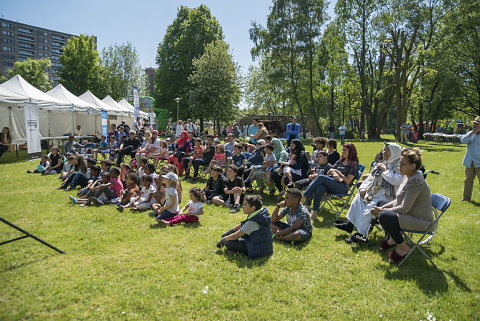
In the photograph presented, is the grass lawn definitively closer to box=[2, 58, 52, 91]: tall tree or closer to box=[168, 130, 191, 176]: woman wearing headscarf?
box=[168, 130, 191, 176]: woman wearing headscarf

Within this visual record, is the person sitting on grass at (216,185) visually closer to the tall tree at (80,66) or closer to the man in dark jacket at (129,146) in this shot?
the man in dark jacket at (129,146)

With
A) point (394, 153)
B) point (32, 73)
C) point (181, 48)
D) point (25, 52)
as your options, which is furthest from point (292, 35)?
point (25, 52)

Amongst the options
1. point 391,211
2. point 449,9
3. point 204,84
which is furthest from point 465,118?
point 391,211

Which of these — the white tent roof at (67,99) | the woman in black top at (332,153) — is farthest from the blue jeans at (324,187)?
the white tent roof at (67,99)

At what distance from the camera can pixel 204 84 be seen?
29.3 m

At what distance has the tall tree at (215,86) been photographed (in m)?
29.2

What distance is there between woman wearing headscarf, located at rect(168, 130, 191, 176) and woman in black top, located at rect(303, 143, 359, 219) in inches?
235

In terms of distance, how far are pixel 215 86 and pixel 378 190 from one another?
2618 cm

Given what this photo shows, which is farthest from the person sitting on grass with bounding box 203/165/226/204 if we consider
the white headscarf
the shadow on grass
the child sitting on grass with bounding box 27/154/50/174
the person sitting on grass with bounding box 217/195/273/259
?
the child sitting on grass with bounding box 27/154/50/174

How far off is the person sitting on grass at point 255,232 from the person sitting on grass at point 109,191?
4.28 metres

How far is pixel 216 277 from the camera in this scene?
3635 mm

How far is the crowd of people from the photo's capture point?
12.9 ft

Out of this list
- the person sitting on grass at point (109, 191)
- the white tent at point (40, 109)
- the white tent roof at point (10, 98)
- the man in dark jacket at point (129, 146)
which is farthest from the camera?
the white tent at point (40, 109)

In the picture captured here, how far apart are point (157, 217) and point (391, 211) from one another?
4176 millimetres
